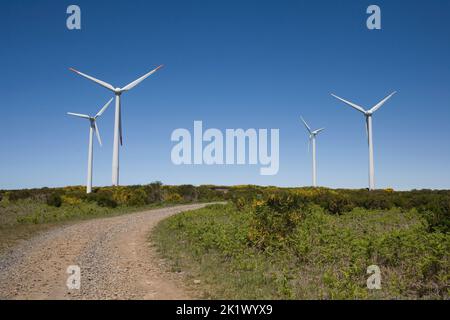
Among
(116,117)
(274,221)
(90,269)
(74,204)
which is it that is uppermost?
(116,117)

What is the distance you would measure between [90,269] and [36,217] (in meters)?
15.7

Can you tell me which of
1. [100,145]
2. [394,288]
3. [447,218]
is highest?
[100,145]

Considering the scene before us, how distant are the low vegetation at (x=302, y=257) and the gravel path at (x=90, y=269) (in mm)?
902

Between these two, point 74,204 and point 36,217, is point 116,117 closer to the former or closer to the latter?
point 74,204

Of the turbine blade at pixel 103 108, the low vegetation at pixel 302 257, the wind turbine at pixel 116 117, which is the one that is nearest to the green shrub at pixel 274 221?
the low vegetation at pixel 302 257

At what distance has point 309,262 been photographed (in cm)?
1162

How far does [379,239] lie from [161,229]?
36.9 ft

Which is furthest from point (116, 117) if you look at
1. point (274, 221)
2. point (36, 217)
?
point (274, 221)

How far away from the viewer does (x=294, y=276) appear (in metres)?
10.1

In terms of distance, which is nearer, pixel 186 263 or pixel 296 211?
pixel 186 263

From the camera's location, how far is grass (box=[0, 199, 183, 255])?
17.5 m

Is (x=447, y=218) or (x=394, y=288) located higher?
(x=447, y=218)
